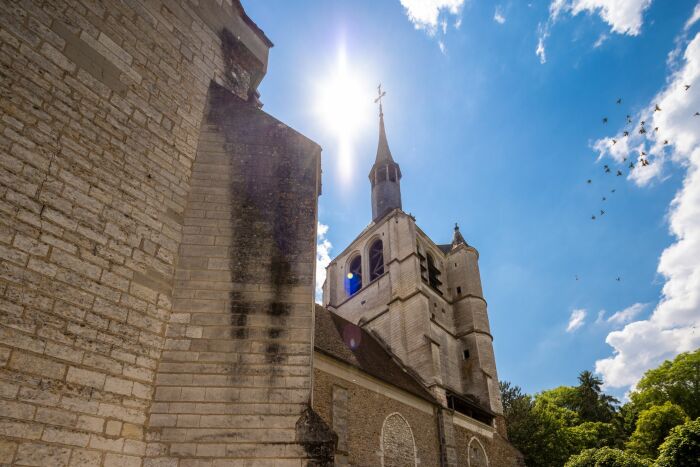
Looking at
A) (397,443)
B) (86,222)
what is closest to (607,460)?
(397,443)

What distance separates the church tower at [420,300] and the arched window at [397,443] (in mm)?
3011

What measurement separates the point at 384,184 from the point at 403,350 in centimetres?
1175

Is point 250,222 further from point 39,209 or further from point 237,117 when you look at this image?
point 39,209

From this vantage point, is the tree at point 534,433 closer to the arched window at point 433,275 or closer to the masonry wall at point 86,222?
the arched window at point 433,275

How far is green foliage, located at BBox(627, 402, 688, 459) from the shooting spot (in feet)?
86.5

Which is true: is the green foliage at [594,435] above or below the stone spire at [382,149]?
below

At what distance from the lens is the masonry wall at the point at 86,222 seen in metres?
3.75

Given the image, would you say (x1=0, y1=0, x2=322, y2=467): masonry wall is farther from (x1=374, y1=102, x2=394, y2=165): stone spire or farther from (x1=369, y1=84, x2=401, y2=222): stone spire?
(x1=374, y1=102, x2=394, y2=165): stone spire

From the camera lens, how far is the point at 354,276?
82.7 feet

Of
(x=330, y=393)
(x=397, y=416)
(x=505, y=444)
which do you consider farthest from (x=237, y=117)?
(x=505, y=444)

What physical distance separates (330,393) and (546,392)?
3604cm

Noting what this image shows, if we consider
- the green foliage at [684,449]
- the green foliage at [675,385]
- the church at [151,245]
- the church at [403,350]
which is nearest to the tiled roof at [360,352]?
the church at [403,350]

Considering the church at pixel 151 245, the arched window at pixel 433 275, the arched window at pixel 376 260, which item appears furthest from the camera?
the arched window at pixel 376 260

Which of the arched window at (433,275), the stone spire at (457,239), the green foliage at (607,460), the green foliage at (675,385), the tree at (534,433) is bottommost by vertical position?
the green foliage at (607,460)
